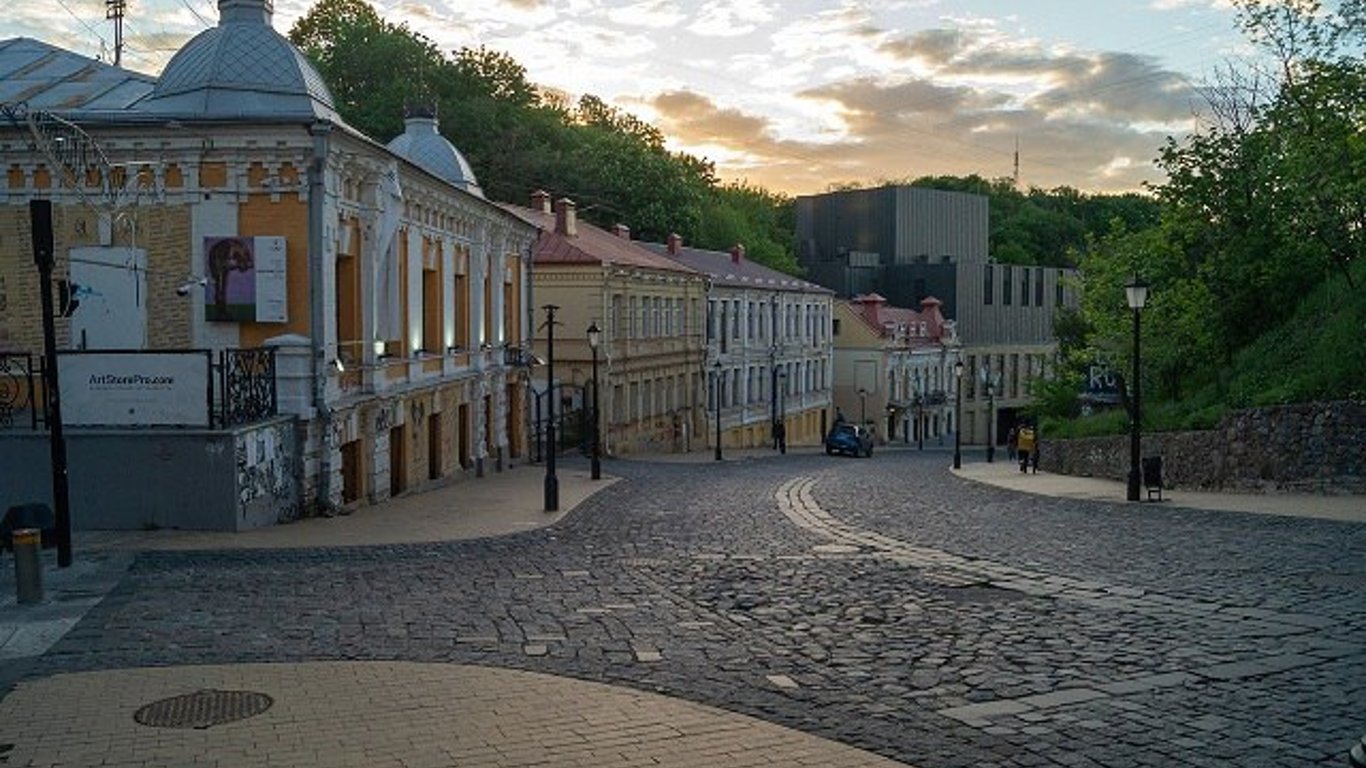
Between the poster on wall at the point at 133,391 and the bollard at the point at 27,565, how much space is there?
17.4ft

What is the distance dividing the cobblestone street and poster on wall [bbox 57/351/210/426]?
3.03 meters

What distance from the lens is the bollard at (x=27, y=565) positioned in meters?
12.3

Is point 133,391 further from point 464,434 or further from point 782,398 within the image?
point 782,398

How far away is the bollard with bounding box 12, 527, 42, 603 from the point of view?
40.3 feet

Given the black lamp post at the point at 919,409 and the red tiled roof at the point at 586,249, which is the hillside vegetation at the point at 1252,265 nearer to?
the red tiled roof at the point at 586,249

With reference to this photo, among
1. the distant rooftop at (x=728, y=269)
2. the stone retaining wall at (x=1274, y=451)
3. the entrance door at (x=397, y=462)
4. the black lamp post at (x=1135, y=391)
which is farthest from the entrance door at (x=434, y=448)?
the distant rooftop at (x=728, y=269)

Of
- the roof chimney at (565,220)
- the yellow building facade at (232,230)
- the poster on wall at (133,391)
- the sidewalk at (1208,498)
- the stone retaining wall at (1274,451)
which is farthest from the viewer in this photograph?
the roof chimney at (565,220)

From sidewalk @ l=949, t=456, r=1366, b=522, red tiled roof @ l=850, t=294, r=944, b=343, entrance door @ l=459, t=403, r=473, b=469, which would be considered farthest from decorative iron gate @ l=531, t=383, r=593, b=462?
red tiled roof @ l=850, t=294, r=944, b=343

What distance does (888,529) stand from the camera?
19.4 meters

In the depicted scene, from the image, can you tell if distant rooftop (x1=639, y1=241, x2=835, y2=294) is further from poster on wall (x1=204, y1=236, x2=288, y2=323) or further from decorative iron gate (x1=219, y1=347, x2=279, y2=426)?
decorative iron gate (x1=219, y1=347, x2=279, y2=426)

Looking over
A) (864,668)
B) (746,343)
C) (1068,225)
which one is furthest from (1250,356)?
(1068,225)

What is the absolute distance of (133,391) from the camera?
57.9 ft

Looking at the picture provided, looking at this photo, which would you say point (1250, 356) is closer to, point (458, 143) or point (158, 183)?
point (158, 183)

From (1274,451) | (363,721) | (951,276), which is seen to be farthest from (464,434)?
(951,276)
